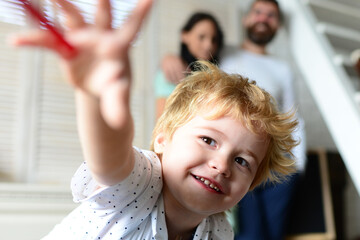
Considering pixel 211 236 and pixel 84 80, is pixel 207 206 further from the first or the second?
pixel 84 80

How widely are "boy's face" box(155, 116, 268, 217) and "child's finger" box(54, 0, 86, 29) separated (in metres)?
0.34

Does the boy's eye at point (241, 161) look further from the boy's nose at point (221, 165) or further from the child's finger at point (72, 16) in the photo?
the child's finger at point (72, 16)

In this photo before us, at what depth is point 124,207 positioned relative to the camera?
735 millimetres

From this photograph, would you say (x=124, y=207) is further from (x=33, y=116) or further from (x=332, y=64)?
(x=33, y=116)

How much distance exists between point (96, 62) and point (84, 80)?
1.0 inches

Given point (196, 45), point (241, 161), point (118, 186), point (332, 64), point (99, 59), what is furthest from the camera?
point (196, 45)

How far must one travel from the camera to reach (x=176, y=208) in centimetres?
80

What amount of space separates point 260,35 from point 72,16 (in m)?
1.99

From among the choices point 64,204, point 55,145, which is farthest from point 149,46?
point 64,204

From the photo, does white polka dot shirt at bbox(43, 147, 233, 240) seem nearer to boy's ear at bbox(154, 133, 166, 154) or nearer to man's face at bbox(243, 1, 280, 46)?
boy's ear at bbox(154, 133, 166, 154)

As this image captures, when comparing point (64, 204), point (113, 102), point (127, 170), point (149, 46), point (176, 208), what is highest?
point (113, 102)

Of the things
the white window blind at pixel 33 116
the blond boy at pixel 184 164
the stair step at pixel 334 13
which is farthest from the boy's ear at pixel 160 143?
the stair step at pixel 334 13

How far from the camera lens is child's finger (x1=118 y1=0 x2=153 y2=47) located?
46 centimetres

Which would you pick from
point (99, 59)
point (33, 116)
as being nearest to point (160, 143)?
point (99, 59)
